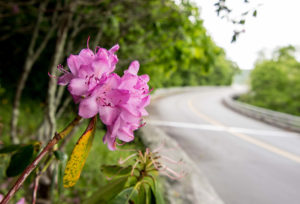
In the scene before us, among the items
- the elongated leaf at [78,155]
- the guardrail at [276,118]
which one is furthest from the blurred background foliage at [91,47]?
the guardrail at [276,118]

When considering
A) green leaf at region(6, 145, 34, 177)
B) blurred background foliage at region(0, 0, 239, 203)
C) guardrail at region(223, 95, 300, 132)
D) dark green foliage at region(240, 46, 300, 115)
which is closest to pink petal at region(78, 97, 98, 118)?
blurred background foliage at region(0, 0, 239, 203)

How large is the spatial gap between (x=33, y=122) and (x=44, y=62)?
7.66 ft

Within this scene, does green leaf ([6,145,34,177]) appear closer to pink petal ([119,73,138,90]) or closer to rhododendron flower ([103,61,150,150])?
rhododendron flower ([103,61,150,150])

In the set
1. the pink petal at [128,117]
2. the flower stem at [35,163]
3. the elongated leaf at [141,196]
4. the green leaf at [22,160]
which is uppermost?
the pink petal at [128,117]

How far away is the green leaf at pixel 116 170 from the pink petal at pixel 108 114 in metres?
0.45

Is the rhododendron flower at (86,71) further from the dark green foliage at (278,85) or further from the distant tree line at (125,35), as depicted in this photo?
the dark green foliage at (278,85)

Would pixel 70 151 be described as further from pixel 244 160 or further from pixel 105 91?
pixel 244 160

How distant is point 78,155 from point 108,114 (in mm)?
136

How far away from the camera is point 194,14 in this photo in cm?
340

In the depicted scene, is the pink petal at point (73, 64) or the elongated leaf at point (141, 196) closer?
the pink petal at point (73, 64)

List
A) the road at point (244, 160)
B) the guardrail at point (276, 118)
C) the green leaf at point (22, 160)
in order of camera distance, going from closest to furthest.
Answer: the green leaf at point (22, 160)
the road at point (244, 160)
the guardrail at point (276, 118)

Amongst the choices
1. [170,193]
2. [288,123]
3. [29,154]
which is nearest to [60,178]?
[29,154]

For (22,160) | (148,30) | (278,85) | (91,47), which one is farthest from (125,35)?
(278,85)

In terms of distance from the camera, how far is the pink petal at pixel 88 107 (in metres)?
0.60
